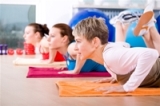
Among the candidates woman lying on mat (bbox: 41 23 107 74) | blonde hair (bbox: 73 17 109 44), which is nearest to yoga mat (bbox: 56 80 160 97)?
blonde hair (bbox: 73 17 109 44)

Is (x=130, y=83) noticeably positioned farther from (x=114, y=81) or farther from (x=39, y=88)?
(x=39, y=88)

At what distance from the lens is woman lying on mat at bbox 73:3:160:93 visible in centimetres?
181

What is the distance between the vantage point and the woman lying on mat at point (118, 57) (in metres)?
1.81

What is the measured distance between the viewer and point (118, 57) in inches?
74.5

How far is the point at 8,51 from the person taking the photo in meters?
4.78

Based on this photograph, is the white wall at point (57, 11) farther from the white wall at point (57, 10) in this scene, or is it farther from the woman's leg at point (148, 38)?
the woman's leg at point (148, 38)

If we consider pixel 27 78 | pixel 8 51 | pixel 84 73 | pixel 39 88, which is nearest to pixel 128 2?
pixel 8 51

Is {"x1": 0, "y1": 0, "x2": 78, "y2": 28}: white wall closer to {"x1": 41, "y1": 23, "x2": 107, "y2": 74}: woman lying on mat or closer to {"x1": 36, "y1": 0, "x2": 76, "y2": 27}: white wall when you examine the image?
{"x1": 36, "y1": 0, "x2": 76, "y2": 27}: white wall

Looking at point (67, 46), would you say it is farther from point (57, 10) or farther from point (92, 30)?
point (57, 10)

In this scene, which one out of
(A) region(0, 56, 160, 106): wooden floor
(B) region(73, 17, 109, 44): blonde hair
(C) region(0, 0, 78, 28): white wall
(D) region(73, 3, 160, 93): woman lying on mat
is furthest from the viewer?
(C) region(0, 0, 78, 28): white wall

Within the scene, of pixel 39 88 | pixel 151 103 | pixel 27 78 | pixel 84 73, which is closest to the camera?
pixel 151 103

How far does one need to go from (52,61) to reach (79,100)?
163 cm

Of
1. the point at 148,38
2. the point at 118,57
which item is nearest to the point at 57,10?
the point at 148,38

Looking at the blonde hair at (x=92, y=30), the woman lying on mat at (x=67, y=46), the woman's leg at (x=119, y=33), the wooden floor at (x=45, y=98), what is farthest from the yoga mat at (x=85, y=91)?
the woman lying on mat at (x=67, y=46)
